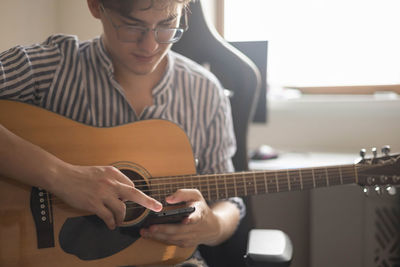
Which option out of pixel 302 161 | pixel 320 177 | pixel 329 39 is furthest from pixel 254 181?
pixel 329 39

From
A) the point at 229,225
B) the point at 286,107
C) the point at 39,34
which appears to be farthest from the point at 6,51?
the point at 286,107

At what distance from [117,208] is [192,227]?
7.4 inches

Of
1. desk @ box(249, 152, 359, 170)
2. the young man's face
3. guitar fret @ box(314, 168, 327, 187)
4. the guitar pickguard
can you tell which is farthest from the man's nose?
desk @ box(249, 152, 359, 170)

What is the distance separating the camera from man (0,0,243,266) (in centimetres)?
70

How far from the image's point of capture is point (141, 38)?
31.3 inches

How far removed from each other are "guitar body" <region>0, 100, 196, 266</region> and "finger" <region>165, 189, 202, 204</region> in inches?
2.5

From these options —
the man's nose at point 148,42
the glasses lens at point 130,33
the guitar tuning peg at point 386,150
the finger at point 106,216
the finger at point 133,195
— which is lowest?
the finger at point 106,216

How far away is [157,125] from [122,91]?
14cm

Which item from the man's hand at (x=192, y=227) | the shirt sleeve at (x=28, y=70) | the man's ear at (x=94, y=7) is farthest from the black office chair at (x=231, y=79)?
the shirt sleeve at (x=28, y=70)

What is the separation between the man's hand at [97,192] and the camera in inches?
27.4

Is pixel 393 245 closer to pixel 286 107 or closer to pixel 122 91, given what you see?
pixel 286 107

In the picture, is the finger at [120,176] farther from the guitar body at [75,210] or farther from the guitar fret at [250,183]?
the guitar fret at [250,183]

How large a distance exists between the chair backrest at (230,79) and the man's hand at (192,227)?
0.14 metres

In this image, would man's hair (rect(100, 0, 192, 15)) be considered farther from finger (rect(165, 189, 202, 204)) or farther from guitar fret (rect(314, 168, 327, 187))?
guitar fret (rect(314, 168, 327, 187))
